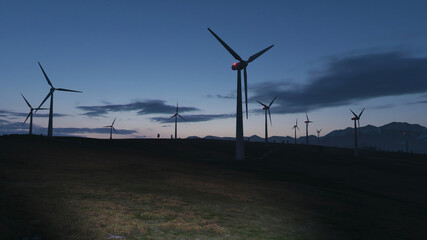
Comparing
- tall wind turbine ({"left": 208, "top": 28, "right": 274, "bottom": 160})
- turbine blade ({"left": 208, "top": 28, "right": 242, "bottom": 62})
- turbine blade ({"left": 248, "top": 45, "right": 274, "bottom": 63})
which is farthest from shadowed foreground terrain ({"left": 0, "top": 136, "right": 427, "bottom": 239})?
turbine blade ({"left": 248, "top": 45, "right": 274, "bottom": 63})

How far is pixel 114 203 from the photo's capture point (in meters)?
14.5

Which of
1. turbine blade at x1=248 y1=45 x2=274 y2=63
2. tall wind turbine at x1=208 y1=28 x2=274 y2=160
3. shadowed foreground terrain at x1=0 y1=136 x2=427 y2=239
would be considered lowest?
shadowed foreground terrain at x1=0 y1=136 x2=427 y2=239

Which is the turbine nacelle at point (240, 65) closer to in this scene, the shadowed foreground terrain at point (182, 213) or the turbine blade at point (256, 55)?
the turbine blade at point (256, 55)

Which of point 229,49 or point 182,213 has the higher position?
point 229,49

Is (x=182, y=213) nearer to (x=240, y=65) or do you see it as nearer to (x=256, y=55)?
(x=240, y=65)

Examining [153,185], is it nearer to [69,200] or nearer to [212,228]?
[69,200]

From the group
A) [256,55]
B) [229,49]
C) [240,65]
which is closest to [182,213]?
[240,65]

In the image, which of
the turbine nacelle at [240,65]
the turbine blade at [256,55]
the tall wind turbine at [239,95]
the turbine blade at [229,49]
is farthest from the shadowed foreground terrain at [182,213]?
the turbine blade at [256,55]

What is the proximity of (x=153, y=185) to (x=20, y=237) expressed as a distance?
13.0m

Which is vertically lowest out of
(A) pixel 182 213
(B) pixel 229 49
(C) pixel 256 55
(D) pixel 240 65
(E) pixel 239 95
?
(A) pixel 182 213

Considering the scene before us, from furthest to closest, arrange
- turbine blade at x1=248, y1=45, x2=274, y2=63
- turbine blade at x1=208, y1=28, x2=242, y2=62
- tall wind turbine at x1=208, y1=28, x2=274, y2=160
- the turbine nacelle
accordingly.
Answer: turbine blade at x1=248, y1=45, x2=274, y2=63
the turbine nacelle
turbine blade at x1=208, y1=28, x2=242, y2=62
tall wind turbine at x1=208, y1=28, x2=274, y2=160

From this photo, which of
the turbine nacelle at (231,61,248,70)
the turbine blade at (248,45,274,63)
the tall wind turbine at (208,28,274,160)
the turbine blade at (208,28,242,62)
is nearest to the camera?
the tall wind turbine at (208,28,274,160)

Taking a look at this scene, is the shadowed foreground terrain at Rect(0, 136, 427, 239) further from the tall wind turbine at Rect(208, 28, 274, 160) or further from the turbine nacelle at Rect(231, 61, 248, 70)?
the turbine nacelle at Rect(231, 61, 248, 70)

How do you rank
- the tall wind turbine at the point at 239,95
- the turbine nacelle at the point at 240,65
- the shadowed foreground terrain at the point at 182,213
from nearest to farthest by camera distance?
1. the shadowed foreground terrain at the point at 182,213
2. the tall wind turbine at the point at 239,95
3. the turbine nacelle at the point at 240,65
